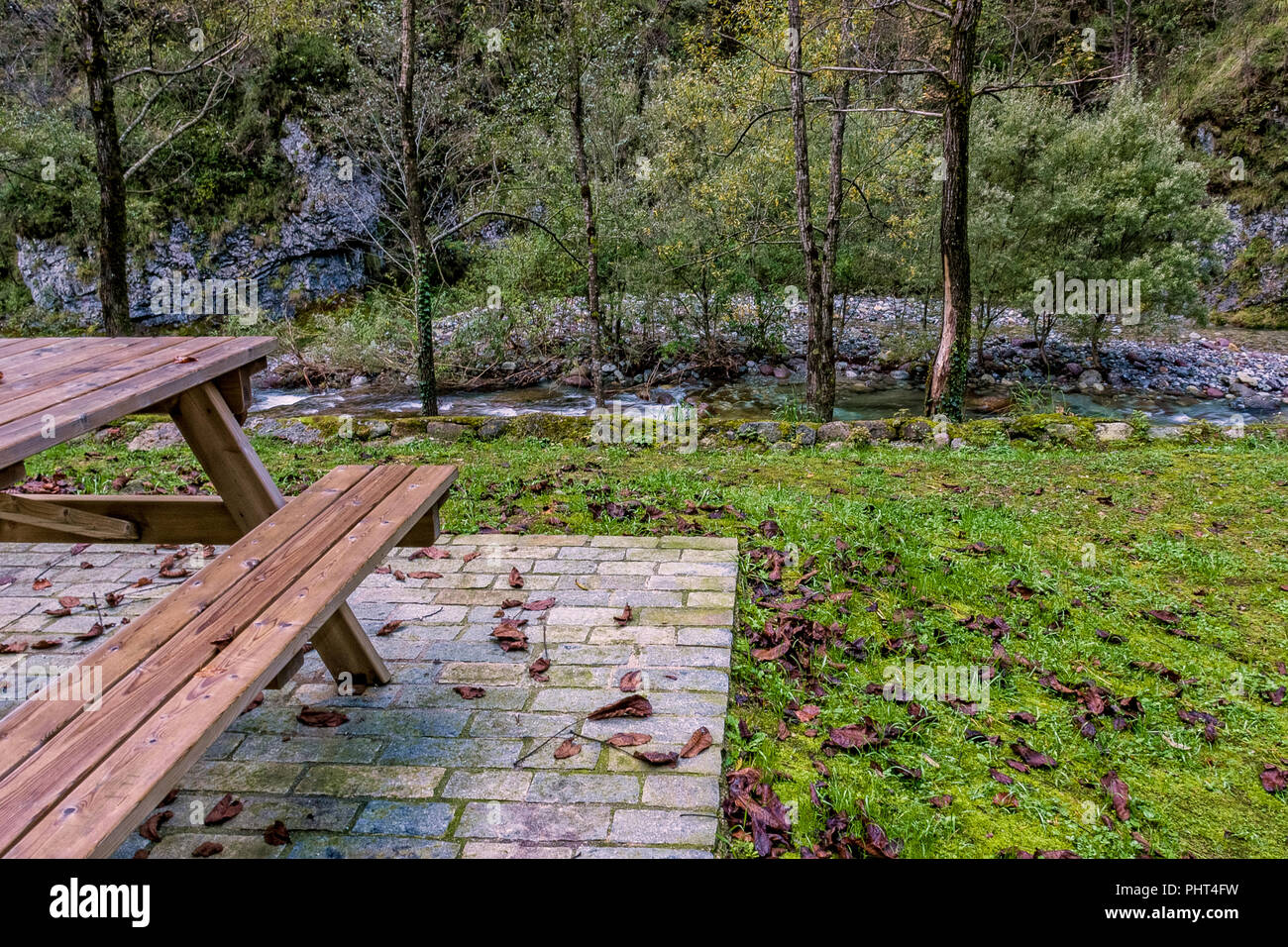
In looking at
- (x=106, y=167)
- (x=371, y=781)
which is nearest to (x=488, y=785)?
(x=371, y=781)

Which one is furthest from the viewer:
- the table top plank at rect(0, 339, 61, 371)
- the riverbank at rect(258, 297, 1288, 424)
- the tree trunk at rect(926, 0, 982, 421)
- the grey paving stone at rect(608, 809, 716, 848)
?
the riverbank at rect(258, 297, 1288, 424)

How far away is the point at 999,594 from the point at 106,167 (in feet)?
35.0

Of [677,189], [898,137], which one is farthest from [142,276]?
[898,137]

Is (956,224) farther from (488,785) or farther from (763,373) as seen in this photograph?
Answer: (488,785)

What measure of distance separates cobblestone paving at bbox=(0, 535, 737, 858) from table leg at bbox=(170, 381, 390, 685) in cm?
15

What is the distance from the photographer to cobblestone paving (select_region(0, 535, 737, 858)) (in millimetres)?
2508

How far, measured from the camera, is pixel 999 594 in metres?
4.41

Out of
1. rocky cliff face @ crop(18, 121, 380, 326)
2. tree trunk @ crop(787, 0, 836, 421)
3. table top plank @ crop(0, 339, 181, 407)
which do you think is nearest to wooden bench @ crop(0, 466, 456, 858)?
table top plank @ crop(0, 339, 181, 407)

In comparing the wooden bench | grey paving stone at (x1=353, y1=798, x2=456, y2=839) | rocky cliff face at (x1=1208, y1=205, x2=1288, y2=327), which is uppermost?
rocky cliff face at (x1=1208, y1=205, x2=1288, y2=327)

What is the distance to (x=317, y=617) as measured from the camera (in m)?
2.30

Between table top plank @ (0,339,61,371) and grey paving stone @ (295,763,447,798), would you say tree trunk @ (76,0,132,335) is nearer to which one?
table top plank @ (0,339,61,371)

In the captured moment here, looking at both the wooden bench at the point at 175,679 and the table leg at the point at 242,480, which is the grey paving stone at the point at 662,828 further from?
the table leg at the point at 242,480

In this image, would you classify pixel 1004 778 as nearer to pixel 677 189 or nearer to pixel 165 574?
pixel 165 574

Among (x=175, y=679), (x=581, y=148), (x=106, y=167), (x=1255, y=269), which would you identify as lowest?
(x=175, y=679)
